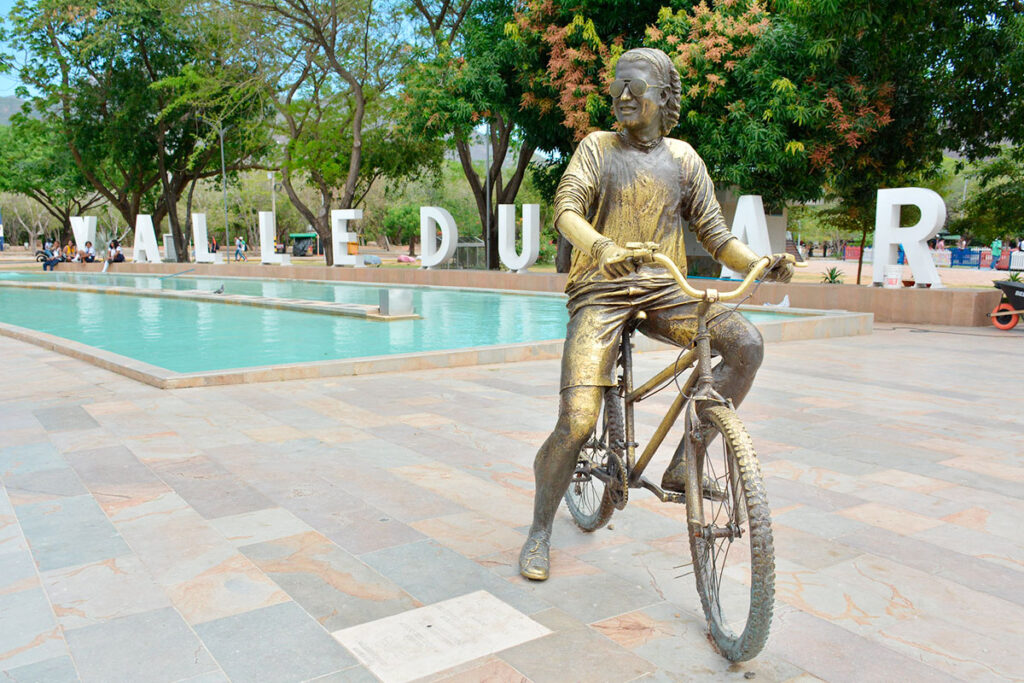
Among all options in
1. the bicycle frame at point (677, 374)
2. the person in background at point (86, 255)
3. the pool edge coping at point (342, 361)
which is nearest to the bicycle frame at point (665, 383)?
the bicycle frame at point (677, 374)

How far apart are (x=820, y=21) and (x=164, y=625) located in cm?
1510

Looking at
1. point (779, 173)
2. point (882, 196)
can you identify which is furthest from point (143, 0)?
point (882, 196)

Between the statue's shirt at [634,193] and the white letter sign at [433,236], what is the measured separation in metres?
19.7

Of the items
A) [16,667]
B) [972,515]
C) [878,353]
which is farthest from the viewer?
[878,353]

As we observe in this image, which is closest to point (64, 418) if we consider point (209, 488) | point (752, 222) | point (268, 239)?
point (209, 488)

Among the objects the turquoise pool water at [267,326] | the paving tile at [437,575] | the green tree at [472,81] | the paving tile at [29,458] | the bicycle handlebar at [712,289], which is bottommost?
the turquoise pool water at [267,326]

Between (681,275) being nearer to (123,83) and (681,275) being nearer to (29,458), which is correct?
(29,458)

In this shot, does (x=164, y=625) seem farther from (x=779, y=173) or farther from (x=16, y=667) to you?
(x=779, y=173)

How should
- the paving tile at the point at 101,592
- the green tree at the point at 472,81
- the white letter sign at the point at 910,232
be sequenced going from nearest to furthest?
the paving tile at the point at 101,592 → the white letter sign at the point at 910,232 → the green tree at the point at 472,81

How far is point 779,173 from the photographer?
60.1ft

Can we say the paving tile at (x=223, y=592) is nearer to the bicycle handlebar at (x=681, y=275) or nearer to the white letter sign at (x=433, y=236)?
the bicycle handlebar at (x=681, y=275)

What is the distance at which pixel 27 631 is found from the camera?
2.87m

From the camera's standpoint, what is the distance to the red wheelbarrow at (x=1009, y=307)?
12.8m

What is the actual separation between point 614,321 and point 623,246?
12.0 inches
